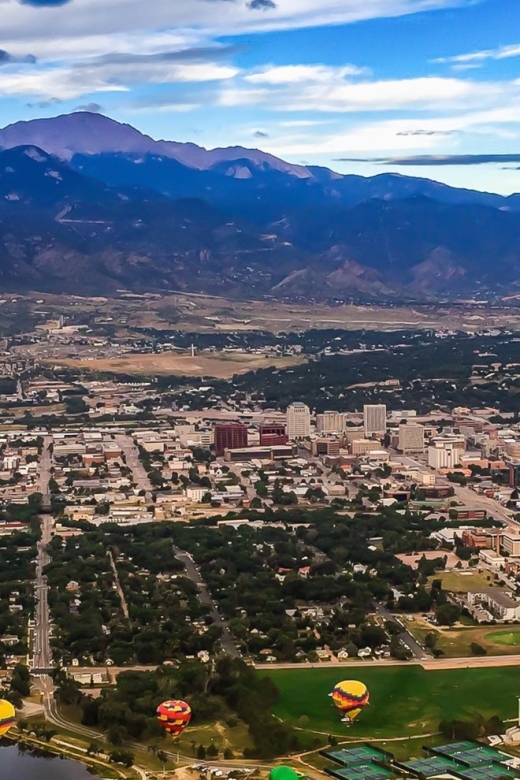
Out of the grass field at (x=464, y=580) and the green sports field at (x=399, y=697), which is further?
the grass field at (x=464, y=580)

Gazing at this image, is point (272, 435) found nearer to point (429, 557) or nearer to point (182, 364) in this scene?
point (429, 557)

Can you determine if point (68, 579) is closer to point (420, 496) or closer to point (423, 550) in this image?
point (423, 550)

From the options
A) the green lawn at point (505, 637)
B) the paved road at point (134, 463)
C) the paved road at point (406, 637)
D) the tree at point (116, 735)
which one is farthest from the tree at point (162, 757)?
the paved road at point (134, 463)

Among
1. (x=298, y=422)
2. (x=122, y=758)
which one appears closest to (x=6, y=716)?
(x=122, y=758)

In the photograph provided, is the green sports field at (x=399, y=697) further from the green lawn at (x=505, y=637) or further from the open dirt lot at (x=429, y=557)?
the open dirt lot at (x=429, y=557)

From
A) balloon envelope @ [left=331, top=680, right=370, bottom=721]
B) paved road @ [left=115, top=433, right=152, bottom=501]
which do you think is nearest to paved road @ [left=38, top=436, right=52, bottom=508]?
paved road @ [left=115, top=433, right=152, bottom=501]

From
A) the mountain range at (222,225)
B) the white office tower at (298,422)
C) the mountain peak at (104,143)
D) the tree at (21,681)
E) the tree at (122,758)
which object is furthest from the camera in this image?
the mountain peak at (104,143)

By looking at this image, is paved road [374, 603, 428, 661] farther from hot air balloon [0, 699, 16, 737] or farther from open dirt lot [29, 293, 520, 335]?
open dirt lot [29, 293, 520, 335]
